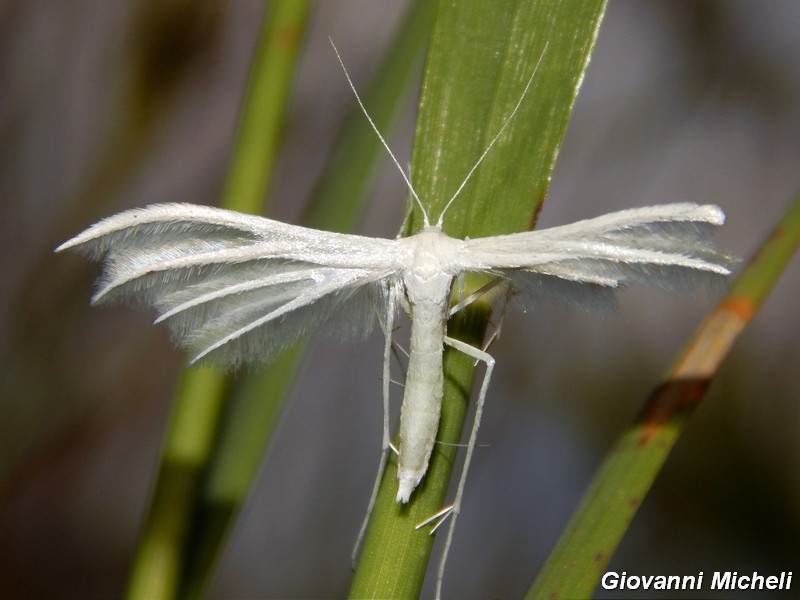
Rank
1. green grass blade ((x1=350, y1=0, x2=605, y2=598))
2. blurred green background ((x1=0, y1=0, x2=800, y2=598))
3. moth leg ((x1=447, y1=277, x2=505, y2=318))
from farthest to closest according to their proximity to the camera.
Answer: blurred green background ((x1=0, y1=0, x2=800, y2=598)) < moth leg ((x1=447, y1=277, x2=505, y2=318)) < green grass blade ((x1=350, y1=0, x2=605, y2=598))

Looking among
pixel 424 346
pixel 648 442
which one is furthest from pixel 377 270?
pixel 648 442

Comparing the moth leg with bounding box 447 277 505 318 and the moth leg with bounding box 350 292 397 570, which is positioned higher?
the moth leg with bounding box 447 277 505 318

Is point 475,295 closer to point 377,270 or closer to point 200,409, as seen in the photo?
point 377,270

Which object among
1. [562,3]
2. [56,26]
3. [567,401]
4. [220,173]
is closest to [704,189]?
[567,401]

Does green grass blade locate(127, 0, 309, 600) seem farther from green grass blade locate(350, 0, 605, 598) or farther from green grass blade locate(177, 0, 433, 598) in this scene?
green grass blade locate(350, 0, 605, 598)

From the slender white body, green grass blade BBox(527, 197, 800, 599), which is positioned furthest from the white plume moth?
green grass blade BBox(527, 197, 800, 599)

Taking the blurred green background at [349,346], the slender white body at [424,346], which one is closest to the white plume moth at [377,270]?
the slender white body at [424,346]
